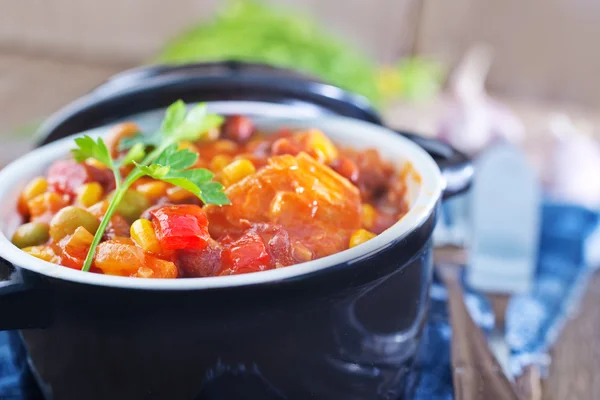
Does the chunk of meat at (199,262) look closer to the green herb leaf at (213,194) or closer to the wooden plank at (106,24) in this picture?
the green herb leaf at (213,194)

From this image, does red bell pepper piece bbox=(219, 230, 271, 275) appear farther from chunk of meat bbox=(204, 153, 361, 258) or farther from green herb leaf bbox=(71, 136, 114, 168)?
green herb leaf bbox=(71, 136, 114, 168)

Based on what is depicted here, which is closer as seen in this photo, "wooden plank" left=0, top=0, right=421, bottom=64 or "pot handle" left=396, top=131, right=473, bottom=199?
"pot handle" left=396, top=131, right=473, bottom=199

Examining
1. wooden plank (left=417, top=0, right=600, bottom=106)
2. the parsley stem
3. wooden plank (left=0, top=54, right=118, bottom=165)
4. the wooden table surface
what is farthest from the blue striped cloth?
wooden plank (left=417, top=0, right=600, bottom=106)

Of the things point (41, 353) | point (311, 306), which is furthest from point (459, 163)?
point (41, 353)

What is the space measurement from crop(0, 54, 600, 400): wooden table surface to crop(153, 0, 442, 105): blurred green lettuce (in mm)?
116

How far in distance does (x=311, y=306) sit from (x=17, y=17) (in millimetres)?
3425

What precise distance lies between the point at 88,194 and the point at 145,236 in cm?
16

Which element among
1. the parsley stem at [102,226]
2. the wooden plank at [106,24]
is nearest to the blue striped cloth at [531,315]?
the parsley stem at [102,226]

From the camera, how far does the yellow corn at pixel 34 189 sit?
0.78 metres

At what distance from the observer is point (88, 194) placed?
29.6 inches

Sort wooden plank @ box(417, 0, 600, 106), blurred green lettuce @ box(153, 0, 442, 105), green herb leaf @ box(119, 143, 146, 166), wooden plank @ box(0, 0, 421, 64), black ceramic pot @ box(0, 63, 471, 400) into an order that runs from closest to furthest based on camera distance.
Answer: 1. black ceramic pot @ box(0, 63, 471, 400)
2. green herb leaf @ box(119, 143, 146, 166)
3. blurred green lettuce @ box(153, 0, 442, 105)
4. wooden plank @ box(417, 0, 600, 106)
5. wooden plank @ box(0, 0, 421, 64)

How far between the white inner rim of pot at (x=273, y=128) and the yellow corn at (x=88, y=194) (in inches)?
3.2

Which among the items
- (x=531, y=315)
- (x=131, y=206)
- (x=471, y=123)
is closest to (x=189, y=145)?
(x=131, y=206)

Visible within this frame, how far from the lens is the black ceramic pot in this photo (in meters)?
0.55
